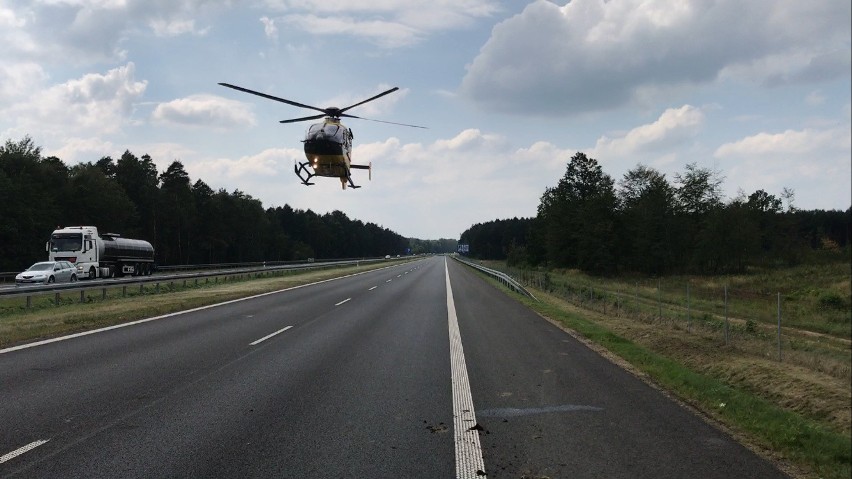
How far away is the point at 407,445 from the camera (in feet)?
17.1

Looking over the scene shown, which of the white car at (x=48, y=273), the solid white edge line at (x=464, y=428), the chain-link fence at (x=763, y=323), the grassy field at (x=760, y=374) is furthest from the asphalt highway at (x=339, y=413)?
the white car at (x=48, y=273)

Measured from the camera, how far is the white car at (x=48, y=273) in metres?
29.1

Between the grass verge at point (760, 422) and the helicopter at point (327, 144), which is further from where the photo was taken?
the helicopter at point (327, 144)

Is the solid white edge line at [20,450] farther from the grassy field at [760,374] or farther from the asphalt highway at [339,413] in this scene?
the grassy field at [760,374]

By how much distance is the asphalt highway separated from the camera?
185 inches

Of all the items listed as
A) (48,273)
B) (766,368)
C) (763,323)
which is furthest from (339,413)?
(48,273)

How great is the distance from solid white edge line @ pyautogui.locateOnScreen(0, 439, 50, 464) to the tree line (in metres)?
59.8

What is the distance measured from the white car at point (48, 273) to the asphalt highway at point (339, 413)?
22.3 m

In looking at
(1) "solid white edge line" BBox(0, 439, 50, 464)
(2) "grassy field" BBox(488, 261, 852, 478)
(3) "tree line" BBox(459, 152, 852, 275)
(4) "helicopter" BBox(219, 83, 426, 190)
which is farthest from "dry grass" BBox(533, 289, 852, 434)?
(3) "tree line" BBox(459, 152, 852, 275)

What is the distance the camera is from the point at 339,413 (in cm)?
624

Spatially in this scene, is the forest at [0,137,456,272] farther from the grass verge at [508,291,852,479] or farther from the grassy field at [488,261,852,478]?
the grass verge at [508,291,852,479]

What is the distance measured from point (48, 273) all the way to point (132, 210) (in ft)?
129

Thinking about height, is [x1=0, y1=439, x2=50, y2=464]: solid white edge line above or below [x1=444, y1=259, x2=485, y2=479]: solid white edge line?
above

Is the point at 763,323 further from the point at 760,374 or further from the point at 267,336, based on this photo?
the point at 267,336
